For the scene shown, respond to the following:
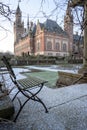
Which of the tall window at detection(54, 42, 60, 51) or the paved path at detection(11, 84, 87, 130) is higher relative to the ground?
the paved path at detection(11, 84, 87, 130)

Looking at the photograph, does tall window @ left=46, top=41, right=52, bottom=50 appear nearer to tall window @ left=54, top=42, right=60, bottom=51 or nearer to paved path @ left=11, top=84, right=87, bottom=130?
tall window @ left=54, top=42, right=60, bottom=51

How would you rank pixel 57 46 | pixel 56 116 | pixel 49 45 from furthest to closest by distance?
1. pixel 57 46
2. pixel 49 45
3. pixel 56 116

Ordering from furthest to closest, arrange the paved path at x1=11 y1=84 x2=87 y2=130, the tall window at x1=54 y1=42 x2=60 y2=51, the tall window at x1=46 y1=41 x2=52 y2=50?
the tall window at x1=54 y1=42 x2=60 y2=51 → the tall window at x1=46 y1=41 x2=52 y2=50 → the paved path at x1=11 y1=84 x2=87 y2=130

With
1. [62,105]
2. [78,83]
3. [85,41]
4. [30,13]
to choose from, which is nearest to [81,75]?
[78,83]

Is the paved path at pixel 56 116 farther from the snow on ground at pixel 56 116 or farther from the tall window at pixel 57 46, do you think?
the tall window at pixel 57 46

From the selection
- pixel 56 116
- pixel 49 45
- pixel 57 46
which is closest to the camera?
pixel 56 116

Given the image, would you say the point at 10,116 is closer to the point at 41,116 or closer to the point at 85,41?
the point at 41,116

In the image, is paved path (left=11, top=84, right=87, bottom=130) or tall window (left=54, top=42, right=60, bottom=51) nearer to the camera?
paved path (left=11, top=84, right=87, bottom=130)

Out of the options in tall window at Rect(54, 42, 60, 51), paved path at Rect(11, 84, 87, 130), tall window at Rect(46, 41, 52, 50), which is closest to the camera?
paved path at Rect(11, 84, 87, 130)

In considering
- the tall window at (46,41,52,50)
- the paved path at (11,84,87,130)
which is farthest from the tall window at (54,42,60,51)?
the paved path at (11,84,87,130)

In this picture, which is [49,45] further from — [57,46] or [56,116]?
[56,116]

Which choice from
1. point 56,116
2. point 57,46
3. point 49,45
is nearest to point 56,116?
point 56,116

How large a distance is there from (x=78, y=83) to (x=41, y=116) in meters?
2.54

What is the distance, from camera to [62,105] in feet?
8.50
